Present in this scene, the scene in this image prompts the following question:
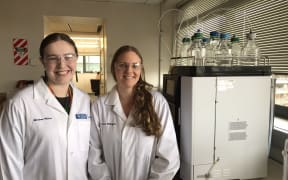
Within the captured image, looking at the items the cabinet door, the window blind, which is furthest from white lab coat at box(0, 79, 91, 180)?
the window blind

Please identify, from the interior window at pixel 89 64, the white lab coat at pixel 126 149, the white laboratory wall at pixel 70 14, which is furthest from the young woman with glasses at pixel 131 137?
the interior window at pixel 89 64

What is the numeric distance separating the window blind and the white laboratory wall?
112 cm

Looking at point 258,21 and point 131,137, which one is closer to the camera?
point 131,137

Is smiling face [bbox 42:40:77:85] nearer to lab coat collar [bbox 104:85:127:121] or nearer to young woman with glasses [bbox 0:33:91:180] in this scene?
young woman with glasses [bbox 0:33:91:180]

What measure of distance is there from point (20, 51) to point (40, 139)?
2.87m

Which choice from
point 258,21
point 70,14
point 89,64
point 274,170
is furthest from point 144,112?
point 89,64

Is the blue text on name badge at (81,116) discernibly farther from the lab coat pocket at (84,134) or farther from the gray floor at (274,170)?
the gray floor at (274,170)

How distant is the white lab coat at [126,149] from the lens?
118 centimetres

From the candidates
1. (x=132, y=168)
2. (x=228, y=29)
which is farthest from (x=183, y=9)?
(x=132, y=168)

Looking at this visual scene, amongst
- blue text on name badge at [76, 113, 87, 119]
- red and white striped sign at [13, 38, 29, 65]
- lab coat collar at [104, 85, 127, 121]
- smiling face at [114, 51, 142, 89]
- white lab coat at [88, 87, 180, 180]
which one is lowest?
white lab coat at [88, 87, 180, 180]

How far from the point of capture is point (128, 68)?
3.89ft

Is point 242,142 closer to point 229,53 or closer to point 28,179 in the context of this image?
point 229,53

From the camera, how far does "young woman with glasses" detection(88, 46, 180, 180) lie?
118 cm

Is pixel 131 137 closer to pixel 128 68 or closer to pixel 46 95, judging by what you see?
pixel 128 68
